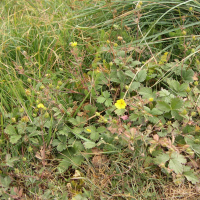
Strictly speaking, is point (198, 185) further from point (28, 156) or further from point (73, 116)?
point (28, 156)

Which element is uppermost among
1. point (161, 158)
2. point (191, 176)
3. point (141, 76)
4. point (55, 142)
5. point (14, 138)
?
point (141, 76)

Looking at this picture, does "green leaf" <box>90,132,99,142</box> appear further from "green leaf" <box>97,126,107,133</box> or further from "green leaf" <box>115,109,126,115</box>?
"green leaf" <box>115,109,126,115</box>

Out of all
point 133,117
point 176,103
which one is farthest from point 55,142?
point 176,103

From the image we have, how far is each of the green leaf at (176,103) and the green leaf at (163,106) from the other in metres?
0.03

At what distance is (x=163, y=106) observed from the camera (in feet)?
4.72

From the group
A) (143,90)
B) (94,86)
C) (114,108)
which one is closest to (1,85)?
(94,86)

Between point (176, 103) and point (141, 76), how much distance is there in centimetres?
32

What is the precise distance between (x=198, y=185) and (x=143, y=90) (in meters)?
0.66

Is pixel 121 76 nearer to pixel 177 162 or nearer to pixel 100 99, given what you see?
pixel 100 99

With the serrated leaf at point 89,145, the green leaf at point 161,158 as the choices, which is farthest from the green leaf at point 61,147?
the green leaf at point 161,158

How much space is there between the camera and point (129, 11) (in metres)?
2.06

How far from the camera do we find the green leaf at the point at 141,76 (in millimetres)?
1584

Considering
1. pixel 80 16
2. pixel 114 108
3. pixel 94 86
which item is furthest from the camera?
pixel 80 16

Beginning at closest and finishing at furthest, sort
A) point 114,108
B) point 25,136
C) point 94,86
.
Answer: point 25,136 → point 114,108 → point 94,86
